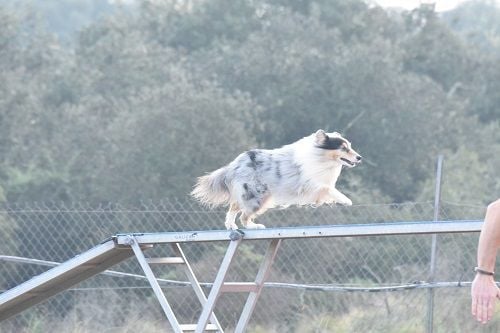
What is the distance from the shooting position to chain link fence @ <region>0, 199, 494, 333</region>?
8.86 metres

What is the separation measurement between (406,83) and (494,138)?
6.96 ft

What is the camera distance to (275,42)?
26203mm

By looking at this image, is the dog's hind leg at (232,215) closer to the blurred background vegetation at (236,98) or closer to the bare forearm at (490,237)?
the bare forearm at (490,237)

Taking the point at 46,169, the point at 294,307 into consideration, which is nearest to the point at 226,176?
the point at 294,307

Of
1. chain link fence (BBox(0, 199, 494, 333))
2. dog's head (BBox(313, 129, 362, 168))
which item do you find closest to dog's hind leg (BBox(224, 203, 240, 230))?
chain link fence (BBox(0, 199, 494, 333))

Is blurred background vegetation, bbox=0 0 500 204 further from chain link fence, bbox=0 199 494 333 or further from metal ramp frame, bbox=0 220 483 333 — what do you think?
metal ramp frame, bbox=0 220 483 333

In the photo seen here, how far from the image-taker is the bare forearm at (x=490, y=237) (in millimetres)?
3566

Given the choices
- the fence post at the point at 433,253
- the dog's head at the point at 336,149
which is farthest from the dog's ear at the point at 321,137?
the fence post at the point at 433,253

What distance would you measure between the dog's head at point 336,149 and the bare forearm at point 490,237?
5.19m

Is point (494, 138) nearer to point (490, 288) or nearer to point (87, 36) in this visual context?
point (87, 36)

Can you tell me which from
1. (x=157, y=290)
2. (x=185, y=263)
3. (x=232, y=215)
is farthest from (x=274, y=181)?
(x=157, y=290)

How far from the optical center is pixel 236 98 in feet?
73.3

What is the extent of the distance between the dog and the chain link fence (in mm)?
305

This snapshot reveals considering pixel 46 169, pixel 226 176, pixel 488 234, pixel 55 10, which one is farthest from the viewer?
pixel 55 10
